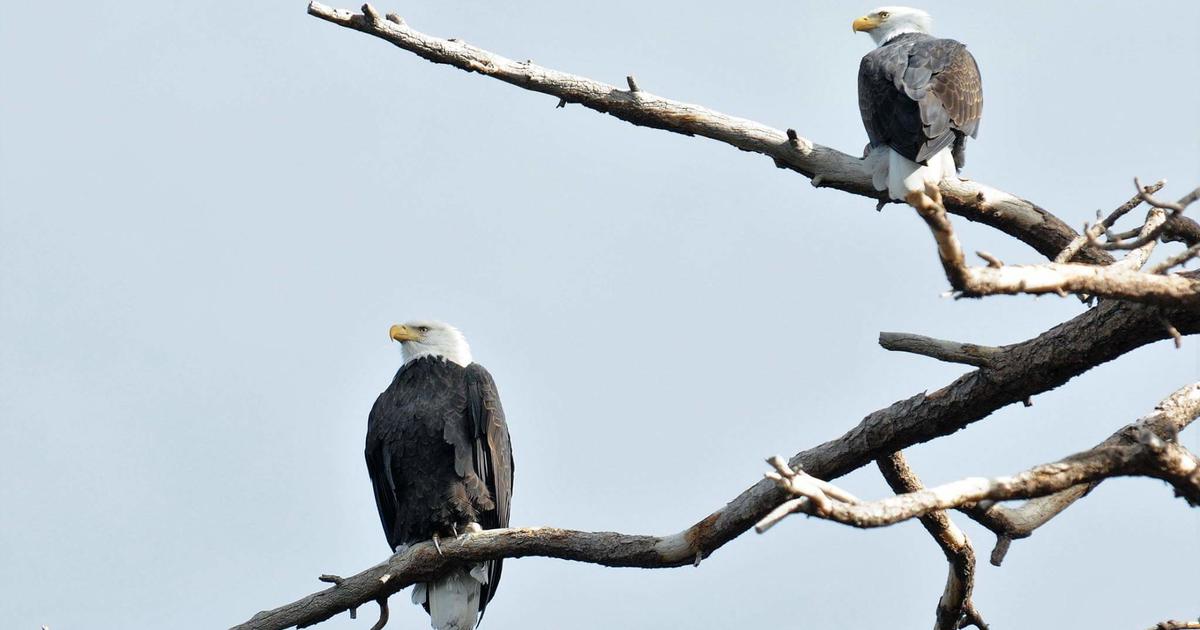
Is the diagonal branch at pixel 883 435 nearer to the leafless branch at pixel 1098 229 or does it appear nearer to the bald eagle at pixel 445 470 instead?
the leafless branch at pixel 1098 229

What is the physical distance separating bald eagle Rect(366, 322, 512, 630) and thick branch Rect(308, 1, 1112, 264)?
5.86ft

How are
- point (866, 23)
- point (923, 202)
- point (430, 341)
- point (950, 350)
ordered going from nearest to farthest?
point (923, 202) → point (950, 350) → point (430, 341) → point (866, 23)

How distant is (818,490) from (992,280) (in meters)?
0.59

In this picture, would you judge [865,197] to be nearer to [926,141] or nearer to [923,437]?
[926,141]

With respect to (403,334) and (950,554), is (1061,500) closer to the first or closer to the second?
(950,554)

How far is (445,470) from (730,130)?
6.90 feet

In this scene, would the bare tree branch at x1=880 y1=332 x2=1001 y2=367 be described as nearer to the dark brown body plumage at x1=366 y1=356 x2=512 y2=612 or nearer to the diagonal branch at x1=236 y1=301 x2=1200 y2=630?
the diagonal branch at x1=236 y1=301 x2=1200 y2=630

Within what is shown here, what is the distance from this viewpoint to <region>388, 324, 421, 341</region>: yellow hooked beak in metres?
7.60

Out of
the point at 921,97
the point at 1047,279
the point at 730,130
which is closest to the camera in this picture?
the point at 1047,279

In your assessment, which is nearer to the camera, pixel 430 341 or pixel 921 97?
pixel 921 97

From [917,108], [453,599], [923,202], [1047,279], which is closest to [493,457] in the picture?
[453,599]

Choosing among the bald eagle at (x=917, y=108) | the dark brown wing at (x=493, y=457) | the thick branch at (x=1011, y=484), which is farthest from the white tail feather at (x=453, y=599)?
the thick branch at (x=1011, y=484)

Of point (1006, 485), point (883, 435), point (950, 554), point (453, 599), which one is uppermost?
point (453, 599)

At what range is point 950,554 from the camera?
15.4 ft
